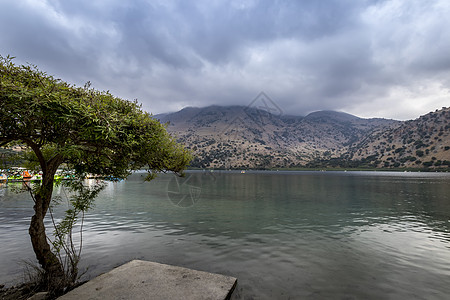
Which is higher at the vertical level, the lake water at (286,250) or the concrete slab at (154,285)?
the concrete slab at (154,285)

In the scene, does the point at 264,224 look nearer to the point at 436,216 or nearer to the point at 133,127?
the point at 133,127

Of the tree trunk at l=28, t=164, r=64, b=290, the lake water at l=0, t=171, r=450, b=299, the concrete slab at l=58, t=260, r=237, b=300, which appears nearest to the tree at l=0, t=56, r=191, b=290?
the tree trunk at l=28, t=164, r=64, b=290

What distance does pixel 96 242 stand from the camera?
1898 centimetres

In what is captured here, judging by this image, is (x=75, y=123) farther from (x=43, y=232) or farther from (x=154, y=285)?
(x=154, y=285)

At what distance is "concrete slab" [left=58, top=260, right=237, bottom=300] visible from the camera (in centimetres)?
873

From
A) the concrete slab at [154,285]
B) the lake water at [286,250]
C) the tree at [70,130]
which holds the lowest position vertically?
the lake water at [286,250]

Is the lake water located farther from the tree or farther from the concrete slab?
the tree

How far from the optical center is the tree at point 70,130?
6.89m

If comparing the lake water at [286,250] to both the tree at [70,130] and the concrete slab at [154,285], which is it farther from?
the tree at [70,130]

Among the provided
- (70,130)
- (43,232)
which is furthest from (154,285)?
Answer: (70,130)

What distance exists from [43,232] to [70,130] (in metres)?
5.62

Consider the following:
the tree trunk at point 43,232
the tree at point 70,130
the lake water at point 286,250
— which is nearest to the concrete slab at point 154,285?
the lake water at point 286,250

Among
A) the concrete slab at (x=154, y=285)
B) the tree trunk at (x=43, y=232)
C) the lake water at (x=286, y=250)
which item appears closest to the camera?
the concrete slab at (x=154, y=285)

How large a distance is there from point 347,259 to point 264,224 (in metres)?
11.4
